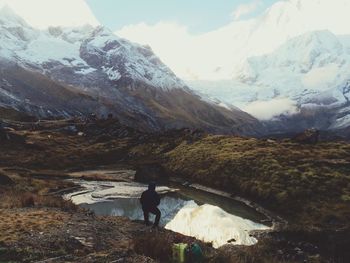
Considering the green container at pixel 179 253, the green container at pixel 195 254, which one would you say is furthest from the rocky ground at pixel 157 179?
the green container at pixel 195 254

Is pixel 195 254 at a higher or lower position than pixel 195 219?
higher

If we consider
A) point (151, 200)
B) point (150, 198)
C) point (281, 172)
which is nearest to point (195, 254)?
point (150, 198)

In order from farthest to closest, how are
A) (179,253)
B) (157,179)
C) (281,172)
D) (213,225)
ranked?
(157,179)
(281,172)
(213,225)
(179,253)

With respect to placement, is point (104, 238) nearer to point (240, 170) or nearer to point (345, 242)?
point (345, 242)

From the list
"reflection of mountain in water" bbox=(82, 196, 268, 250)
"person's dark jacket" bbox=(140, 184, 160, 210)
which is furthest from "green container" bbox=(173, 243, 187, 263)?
"reflection of mountain in water" bbox=(82, 196, 268, 250)

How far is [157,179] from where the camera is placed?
10244 cm

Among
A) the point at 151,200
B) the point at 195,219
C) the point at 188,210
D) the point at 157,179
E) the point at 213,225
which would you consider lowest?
the point at 213,225

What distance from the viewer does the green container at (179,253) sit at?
23.1 meters

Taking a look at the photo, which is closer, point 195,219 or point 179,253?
point 179,253

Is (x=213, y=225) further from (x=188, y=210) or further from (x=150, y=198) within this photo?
(x=150, y=198)

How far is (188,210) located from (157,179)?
1431 inches

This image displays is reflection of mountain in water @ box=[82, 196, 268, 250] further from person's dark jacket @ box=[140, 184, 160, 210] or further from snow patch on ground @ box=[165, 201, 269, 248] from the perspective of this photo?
person's dark jacket @ box=[140, 184, 160, 210]

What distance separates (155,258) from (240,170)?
69164mm

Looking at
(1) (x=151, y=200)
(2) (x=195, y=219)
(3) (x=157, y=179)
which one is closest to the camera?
(1) (x=151, y=200)
